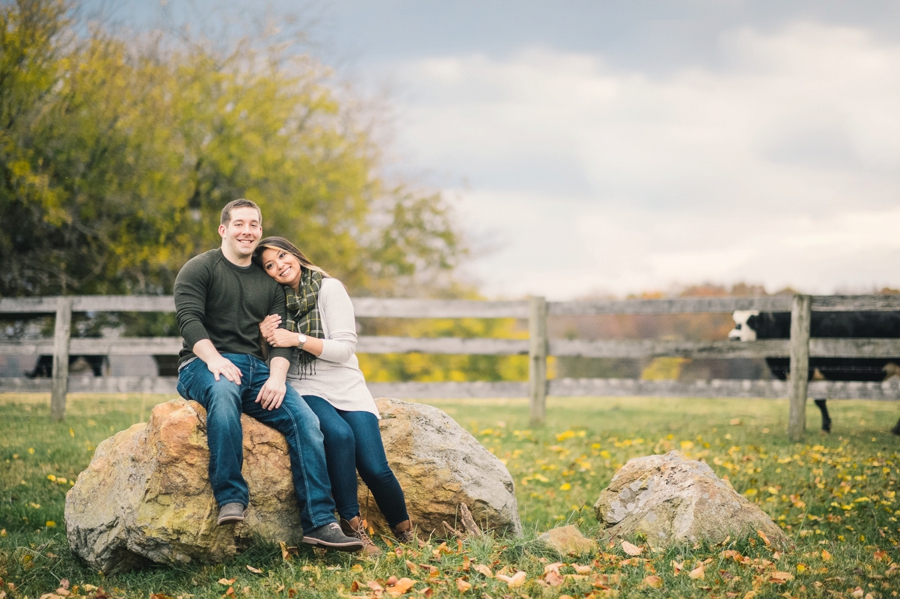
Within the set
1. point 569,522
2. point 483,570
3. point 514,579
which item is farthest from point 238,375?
point 569,522

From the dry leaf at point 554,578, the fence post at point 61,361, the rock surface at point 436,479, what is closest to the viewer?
the dry leaf at point 554,578

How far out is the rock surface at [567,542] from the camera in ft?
12.4

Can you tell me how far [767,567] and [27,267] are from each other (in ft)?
39.3

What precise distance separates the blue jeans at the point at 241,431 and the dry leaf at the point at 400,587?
515mm

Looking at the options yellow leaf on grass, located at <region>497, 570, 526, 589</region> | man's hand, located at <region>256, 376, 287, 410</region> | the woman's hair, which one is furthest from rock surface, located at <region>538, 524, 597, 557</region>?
the woman's hair

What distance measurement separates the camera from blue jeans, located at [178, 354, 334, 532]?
353cm

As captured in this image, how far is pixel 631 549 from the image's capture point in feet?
12.5

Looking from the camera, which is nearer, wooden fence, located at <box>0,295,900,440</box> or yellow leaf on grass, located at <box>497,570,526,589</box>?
yellow leaf on grass, located at <box>497,570,526,589</box>

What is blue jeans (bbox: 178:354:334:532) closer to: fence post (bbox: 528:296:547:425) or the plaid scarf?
the plaid scarf

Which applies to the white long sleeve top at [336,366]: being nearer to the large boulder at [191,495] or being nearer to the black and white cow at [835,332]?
the large boulder at [191,495]

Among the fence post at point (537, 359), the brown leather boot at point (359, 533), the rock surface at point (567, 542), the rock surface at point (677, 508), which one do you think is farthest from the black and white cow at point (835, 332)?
the brown leather boot at point (359, 533)

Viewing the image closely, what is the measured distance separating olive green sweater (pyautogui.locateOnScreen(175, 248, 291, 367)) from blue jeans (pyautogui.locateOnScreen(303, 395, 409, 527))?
446 mm

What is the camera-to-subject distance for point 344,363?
13.3 feet

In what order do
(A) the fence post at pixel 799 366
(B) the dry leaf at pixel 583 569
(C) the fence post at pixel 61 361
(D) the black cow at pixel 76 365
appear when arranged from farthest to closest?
(D) the black cow at pixel 76 365
(C) the fence post at pixel 61 361
(A) the fence post at pixel 799 366
(B) the dry leaf at pixel 583 569
